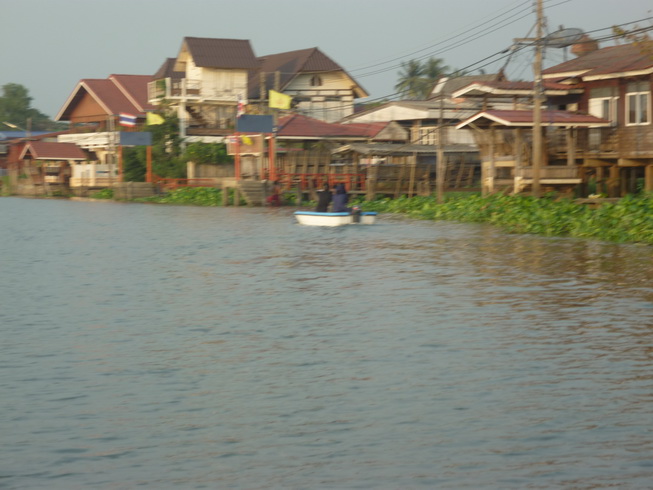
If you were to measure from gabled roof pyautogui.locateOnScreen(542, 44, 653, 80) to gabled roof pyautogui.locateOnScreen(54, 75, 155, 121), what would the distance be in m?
41.1

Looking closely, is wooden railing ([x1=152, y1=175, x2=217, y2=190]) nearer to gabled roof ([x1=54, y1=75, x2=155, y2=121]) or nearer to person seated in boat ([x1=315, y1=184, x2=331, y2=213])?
gabled roof ([x1=54, y1=75, x2=155, y2=121])

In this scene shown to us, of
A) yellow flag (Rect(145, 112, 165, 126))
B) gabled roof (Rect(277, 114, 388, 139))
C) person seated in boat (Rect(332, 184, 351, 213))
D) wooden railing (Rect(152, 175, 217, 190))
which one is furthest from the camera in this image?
yellow flag (Rect(145, 112, 165, 126))

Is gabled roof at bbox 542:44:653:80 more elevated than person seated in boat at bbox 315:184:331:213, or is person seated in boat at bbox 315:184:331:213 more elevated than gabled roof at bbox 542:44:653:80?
gabled roof at bbox 542:44:653:80

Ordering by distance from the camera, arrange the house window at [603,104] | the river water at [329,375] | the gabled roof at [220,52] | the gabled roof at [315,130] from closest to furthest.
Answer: the river water at [329,375], the house window at [603,104], the gabled roof at [315,130], the gabled roof at [220,52]

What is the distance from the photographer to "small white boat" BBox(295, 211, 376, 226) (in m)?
35.4

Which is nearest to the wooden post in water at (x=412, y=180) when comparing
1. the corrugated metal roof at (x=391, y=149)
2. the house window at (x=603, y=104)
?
the corrugated metal roof at (x=391, y=149)

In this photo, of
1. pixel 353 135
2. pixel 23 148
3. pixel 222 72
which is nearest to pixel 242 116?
pixel 353 135

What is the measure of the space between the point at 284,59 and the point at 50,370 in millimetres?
63159

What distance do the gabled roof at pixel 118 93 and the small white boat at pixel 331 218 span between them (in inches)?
1649

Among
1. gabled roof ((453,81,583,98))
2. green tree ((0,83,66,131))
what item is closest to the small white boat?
gabled roof ((453,81,583,98))

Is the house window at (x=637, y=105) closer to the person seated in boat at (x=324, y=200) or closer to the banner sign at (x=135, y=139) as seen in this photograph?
the person seated in boat at (x=324, y=200)

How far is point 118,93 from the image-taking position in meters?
80.1

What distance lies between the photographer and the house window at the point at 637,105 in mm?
36031

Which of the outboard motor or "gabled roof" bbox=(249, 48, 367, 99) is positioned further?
"gabled roof" bbox=(249, 48, 367, 99)
